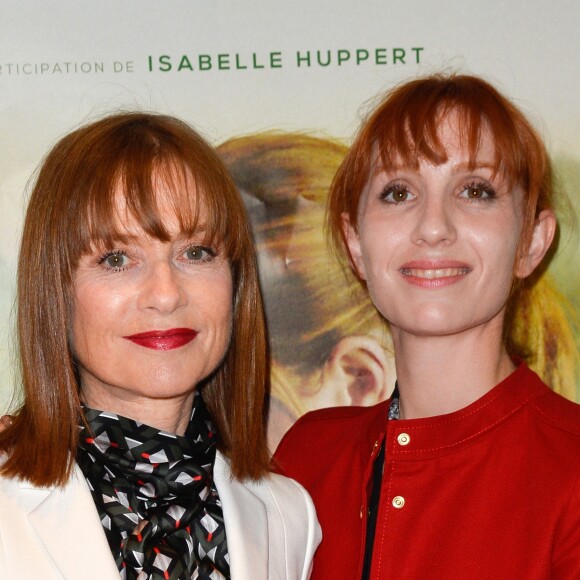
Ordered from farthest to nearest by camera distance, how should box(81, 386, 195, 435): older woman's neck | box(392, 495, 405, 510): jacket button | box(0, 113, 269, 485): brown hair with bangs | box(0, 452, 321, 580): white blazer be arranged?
box(392, 495, 405, 510): jacket button < box(81, 386, 195, 435): older woman's neck < box(0, 113, 269, 485): brown hair with bangs < box(0, 452, 321, 580): white blazer

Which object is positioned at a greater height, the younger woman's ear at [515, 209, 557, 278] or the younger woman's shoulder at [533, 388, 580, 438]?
the younger woman's ear at [515, 209, 557, 278]

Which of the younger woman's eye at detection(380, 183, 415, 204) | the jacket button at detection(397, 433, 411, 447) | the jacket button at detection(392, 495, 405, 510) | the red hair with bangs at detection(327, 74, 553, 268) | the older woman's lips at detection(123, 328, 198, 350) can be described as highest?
the red hair with bangs at detection(327, 74, 553, 268)

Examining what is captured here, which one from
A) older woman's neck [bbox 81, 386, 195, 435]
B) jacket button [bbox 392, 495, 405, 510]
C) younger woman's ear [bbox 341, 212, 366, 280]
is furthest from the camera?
younger woman's ear [bbox 341, 212, 366, 280]

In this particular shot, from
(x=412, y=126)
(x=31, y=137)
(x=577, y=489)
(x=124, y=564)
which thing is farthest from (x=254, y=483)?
(x=31, y=137)

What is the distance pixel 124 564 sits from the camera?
1.66 m

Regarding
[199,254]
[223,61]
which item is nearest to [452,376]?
[199,254]

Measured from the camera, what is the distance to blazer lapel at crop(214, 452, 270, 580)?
5.78ft

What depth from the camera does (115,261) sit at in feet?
5.71

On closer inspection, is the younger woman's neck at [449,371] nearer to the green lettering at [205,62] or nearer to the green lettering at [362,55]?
the green lettering at [362,55]

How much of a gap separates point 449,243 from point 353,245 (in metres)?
0.32

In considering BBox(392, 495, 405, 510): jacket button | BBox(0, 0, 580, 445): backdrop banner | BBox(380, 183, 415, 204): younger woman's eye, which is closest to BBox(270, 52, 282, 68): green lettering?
BBox(0, 0, 580, 445): backdrop banner

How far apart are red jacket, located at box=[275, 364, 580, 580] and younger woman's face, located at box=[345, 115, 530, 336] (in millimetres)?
192

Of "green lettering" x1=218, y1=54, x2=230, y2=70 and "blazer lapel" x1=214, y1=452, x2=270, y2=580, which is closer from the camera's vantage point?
"blazer lapel" x1=214, y1=452, x2=270, y2=580

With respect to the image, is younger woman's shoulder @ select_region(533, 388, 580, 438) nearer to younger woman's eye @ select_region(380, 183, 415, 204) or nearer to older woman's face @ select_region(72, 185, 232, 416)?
younger woman's eye @ select_region(380, 183, 415, 204)
